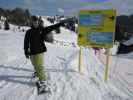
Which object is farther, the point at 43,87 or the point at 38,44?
the point at 38,44

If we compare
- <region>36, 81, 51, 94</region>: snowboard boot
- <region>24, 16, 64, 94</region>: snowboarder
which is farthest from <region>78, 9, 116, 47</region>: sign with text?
<region>36, 81, 51, 94</region>: snowboard boot

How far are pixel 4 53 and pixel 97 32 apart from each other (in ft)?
29.6

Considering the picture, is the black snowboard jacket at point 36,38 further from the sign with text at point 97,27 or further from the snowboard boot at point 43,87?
the sign with text at point 97,27

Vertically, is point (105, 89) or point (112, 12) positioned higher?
point (112, 12)

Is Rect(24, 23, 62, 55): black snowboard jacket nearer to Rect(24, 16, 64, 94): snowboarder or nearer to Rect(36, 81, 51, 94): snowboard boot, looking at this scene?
Rect(24, 16, 64, 94): snowboarder

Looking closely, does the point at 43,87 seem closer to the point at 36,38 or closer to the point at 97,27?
the point at 36,38

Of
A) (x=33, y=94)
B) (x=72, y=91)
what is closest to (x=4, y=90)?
(x=33, y=94)

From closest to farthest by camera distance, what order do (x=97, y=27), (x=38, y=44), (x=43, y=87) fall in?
1. (x=43, y=87)
2. (x=38, y=44)
3. (x=97, y=27)

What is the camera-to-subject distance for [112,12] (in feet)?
30.3

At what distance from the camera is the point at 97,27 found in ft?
31.7

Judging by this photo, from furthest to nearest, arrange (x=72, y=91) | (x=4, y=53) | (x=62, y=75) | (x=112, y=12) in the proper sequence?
1. (x=4, y=53)
2. (x=62, y=75)
3. (x=112, y=12)
4. (x=72, y=91)

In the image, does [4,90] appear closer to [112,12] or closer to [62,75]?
[62,75]

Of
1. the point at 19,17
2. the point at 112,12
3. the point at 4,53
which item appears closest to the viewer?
the point at 112,12

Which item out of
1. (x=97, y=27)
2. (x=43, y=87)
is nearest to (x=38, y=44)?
(x=43, y=87)
